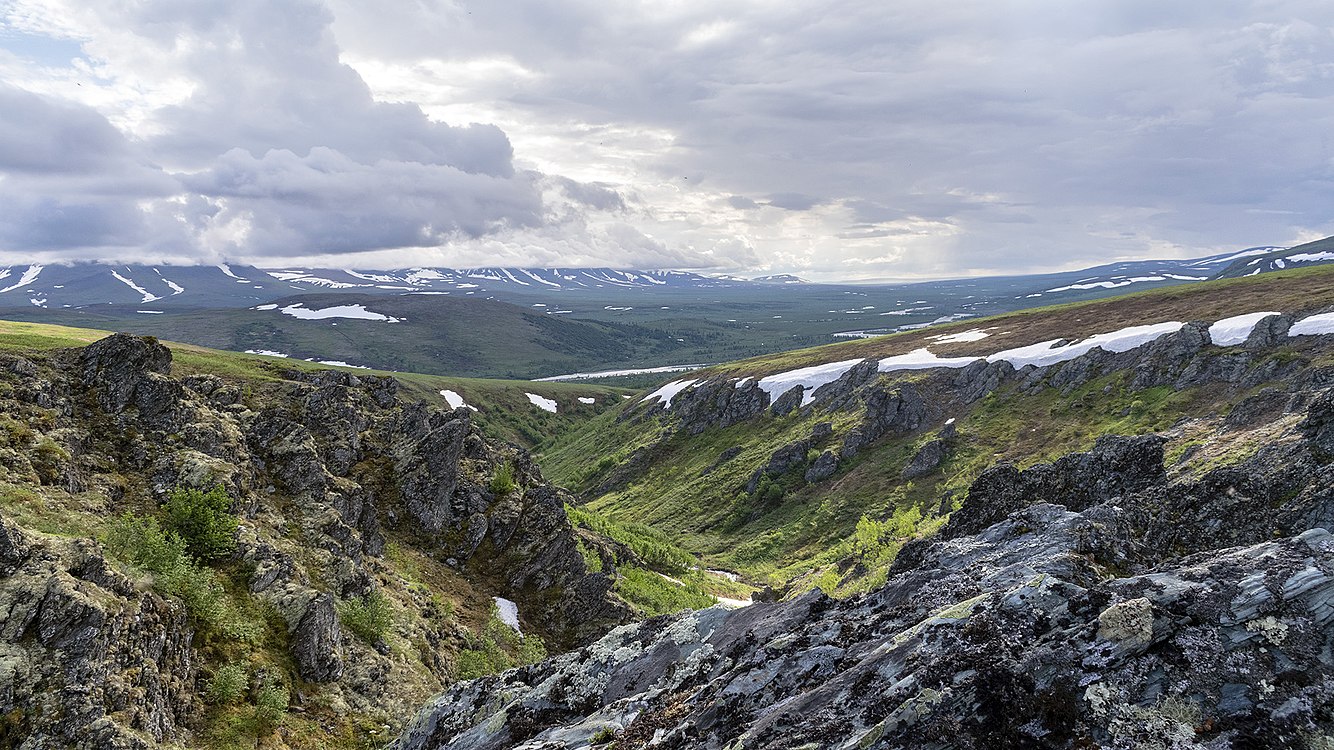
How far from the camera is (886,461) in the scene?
8100 centimetres

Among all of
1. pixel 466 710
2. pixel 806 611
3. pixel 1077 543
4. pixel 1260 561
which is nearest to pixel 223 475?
pixel 466 710

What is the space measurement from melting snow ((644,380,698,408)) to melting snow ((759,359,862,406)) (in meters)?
26.4

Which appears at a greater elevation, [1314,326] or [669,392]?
[1314,326]

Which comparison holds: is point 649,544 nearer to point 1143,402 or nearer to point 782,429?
point 782,429

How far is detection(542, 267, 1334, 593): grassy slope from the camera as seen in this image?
62969 mm

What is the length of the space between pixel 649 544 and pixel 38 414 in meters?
50.5

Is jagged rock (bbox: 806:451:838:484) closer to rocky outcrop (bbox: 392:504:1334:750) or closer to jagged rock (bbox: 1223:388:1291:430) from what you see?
jagged rock (bbox: 1223:388:1291:430)

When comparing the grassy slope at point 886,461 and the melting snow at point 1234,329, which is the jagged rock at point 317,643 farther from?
the melting snow at point 1234,329

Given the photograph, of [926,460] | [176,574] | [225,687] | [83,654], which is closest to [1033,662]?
[83,654]

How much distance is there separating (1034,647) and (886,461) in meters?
75.5

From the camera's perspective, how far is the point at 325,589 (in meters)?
30.0

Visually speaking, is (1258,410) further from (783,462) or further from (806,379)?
(806,379)

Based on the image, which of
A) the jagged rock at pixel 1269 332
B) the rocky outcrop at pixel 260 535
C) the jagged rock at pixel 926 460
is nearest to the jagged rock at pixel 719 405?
the jagged rock at pixel 926 460

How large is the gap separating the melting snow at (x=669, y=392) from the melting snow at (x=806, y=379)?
26.4 meters
